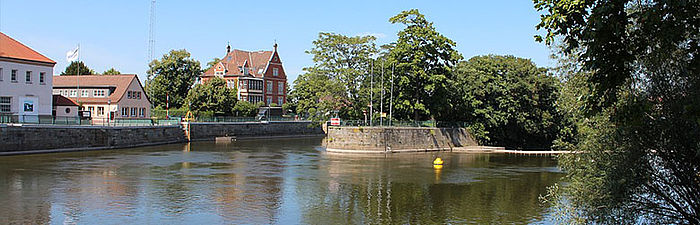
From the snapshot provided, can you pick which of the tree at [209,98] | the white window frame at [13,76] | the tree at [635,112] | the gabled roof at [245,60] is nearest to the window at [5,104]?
the white window frame at [13,76]

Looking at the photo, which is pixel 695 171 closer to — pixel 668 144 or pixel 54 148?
pixel 668 144

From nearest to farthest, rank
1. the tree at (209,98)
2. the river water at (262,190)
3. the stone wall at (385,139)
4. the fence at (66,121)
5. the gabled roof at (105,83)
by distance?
the river water at (262,190) < the fence at (66,121) < the stone wall at (385,139) < the gabled roof at (105,83) < the tree at (209,98)

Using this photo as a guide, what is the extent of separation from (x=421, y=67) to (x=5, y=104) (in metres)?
32.9

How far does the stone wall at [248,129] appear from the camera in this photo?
62.6m

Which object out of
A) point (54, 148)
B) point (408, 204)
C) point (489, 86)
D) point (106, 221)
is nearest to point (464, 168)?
point (408, 204)

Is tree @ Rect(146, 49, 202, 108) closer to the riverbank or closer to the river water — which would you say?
the riverbank

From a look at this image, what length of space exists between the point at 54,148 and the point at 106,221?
26.4 meters

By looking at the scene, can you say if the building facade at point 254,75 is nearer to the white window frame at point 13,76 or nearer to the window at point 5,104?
the white window frame at point 13,76

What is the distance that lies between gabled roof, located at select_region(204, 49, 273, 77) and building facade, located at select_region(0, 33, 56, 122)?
4460cm

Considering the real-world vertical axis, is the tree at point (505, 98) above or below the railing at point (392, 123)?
above

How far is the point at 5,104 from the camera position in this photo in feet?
153

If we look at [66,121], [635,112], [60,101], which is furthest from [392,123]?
[635,112]

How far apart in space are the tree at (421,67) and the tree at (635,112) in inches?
Result: 1442

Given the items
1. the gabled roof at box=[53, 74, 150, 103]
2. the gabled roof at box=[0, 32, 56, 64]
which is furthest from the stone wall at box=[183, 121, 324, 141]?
the gabled roof at box=[0, 32, 56, 64]
